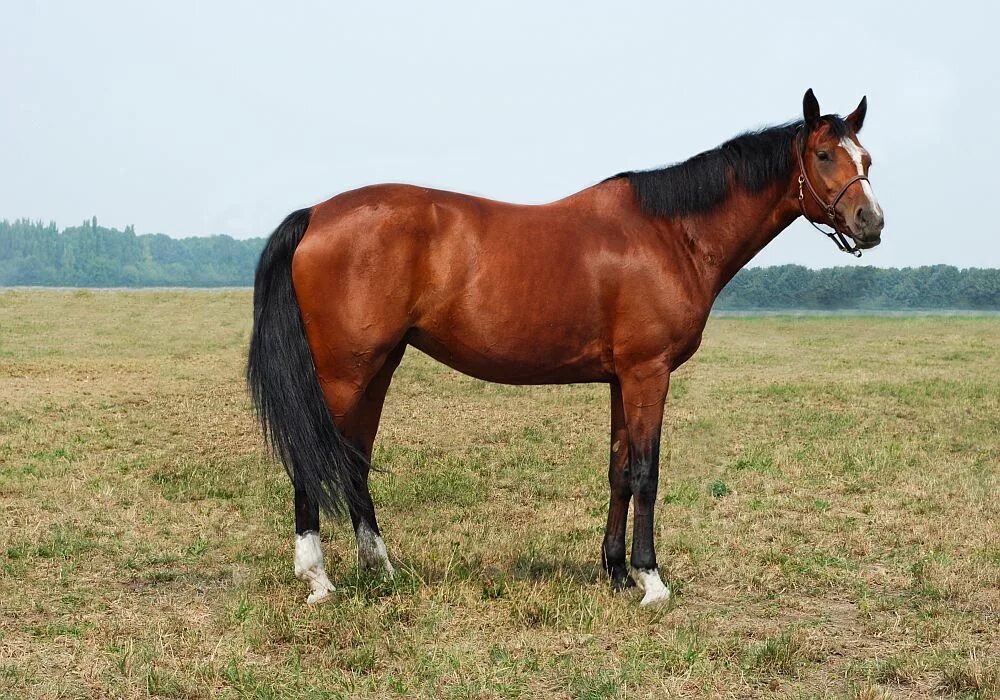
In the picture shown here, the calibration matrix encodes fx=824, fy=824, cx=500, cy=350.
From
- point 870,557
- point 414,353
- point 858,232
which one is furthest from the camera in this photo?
point 414,353

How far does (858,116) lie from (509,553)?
3.83m

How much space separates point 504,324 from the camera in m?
5.19

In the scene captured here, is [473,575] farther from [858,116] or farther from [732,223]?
[858,116]

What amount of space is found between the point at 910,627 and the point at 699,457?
496 cm

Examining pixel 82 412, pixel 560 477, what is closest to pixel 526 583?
pixel 560 477

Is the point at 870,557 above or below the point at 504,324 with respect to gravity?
below

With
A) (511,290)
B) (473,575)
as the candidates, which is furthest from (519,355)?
(473,575)

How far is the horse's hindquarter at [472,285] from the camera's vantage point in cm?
508

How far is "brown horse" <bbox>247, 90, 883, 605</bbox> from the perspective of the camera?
509 centimetres

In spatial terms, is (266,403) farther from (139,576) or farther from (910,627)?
(910,627)

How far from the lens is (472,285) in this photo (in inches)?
204

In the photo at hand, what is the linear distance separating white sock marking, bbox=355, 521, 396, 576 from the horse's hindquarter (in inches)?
45.3

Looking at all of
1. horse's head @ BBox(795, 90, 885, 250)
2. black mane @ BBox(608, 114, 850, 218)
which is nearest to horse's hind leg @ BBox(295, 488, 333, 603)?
black mane @ BBox(608, 114, 850, 218)

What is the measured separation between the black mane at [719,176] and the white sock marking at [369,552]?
2830 mm
